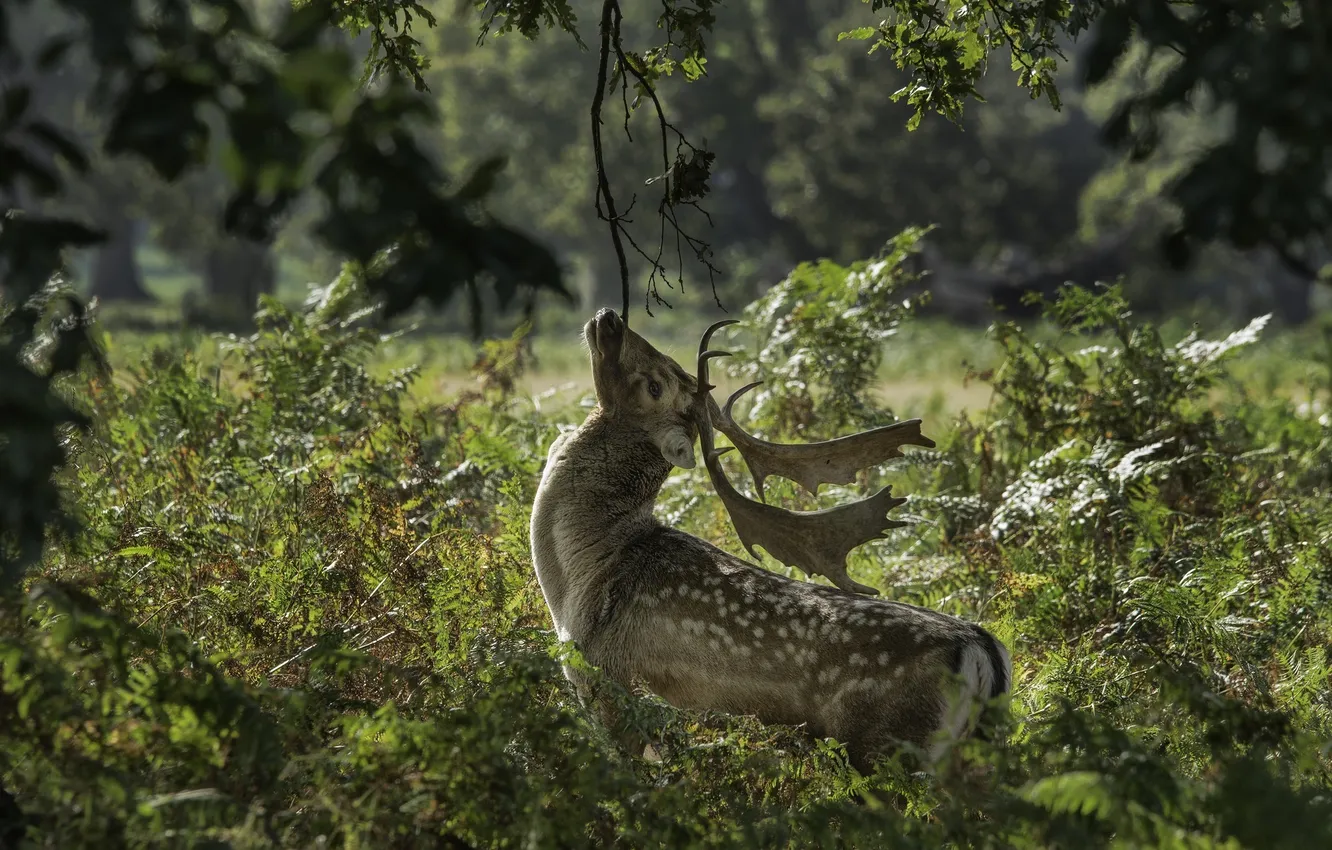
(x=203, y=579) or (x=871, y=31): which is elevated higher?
(x=871, y=31)

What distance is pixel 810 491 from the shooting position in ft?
19.9

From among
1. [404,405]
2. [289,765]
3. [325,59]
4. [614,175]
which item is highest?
[614,175]

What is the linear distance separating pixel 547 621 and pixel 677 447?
120 cm

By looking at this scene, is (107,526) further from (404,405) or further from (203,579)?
(404,405)

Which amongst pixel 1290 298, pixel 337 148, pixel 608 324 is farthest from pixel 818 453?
pixel 1290 298

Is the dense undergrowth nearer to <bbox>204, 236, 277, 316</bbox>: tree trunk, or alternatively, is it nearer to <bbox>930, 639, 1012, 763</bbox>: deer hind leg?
<bbox>930, 639, 1012, 763</bbox>: deer hind leg

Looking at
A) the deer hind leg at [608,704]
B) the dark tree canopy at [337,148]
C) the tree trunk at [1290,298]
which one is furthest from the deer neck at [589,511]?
the tree trunk at [1290,298]

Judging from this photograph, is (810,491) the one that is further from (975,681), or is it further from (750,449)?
(975,681)

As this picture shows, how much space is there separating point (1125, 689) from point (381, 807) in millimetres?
3405

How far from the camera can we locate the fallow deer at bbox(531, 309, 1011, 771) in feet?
16.0

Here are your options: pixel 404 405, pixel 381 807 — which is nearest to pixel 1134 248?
pixel 404 405

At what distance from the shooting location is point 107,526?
19.9 feet

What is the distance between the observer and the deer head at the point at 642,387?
19.7 feet

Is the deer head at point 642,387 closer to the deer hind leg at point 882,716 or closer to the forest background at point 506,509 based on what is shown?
the forest background at point 506,509
